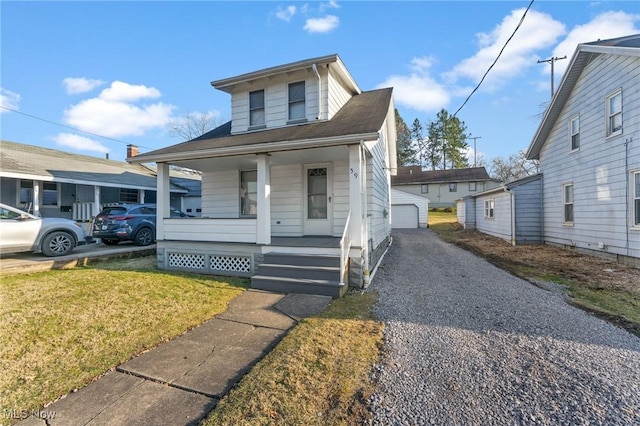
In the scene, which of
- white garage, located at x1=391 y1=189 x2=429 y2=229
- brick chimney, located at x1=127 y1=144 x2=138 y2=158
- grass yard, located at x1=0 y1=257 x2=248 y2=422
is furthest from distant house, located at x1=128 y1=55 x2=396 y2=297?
white garage, located at x1=391 y1=189 x2=429 y2=229

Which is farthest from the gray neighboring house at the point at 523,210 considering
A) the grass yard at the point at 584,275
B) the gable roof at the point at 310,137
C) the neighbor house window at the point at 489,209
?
the gable roof at the point at 310,137

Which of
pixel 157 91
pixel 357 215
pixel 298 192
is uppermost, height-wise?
pixel 157 91

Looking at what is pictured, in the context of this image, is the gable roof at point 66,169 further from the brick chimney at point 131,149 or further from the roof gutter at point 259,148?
the roof gutter at point 259,148

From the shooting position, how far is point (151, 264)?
8.84 meters

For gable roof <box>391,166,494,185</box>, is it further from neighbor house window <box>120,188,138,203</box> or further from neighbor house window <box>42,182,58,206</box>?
neighbor house window <box>42,182,58,206</box>

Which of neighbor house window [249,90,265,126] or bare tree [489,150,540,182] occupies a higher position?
bare tree [489,150,540,182]

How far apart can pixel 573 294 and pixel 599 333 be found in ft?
7.46

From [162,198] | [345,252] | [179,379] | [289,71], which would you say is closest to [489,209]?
[289,71]

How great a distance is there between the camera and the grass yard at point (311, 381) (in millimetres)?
2420

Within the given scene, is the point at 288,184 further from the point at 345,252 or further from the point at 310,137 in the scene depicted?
the point at 345,252

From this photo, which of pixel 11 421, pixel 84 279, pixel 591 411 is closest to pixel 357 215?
pixel 591 411

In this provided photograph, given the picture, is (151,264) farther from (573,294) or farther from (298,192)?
(573,294)

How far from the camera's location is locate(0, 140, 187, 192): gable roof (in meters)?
12.3

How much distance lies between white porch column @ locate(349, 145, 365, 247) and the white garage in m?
19.4
